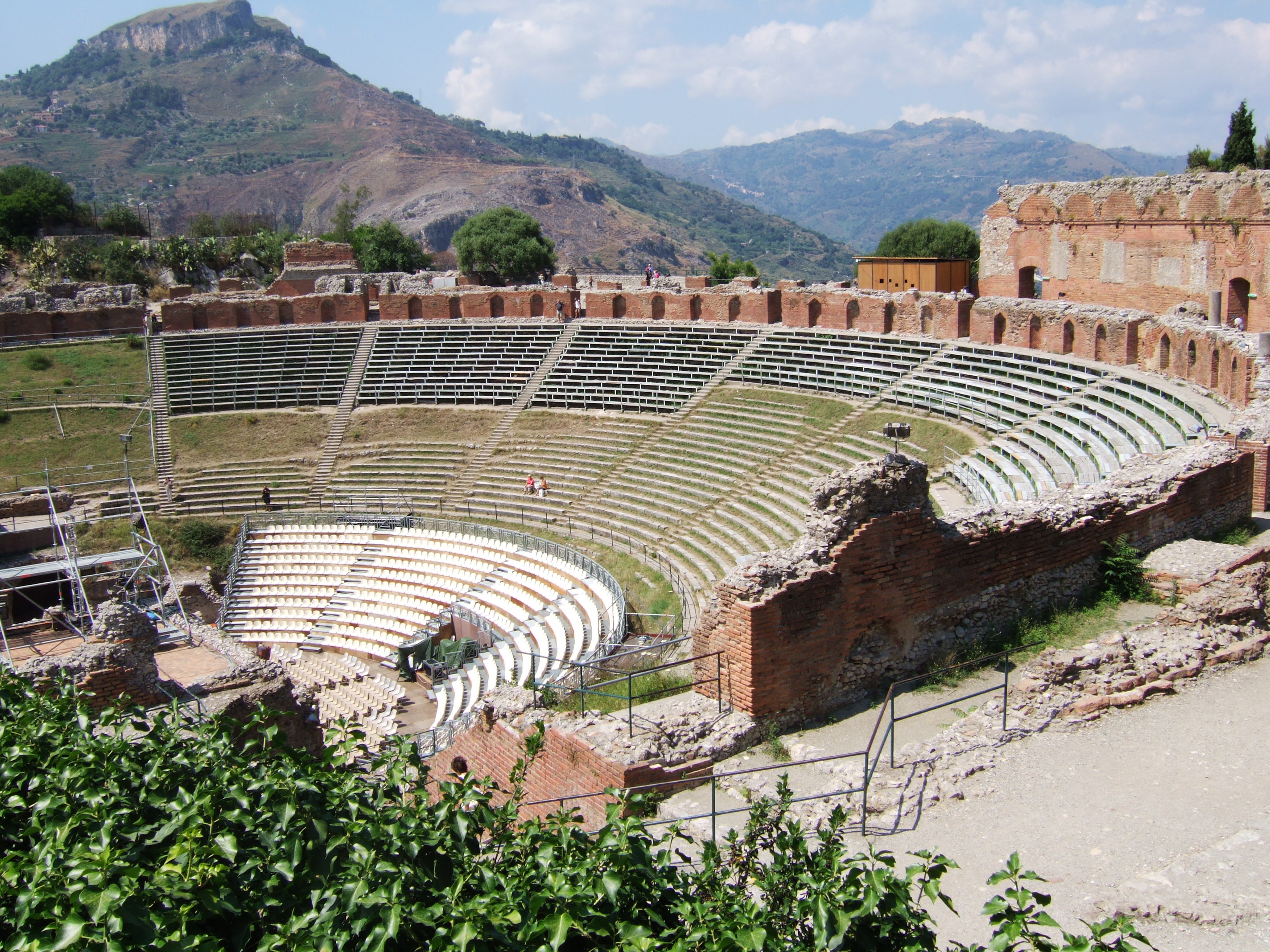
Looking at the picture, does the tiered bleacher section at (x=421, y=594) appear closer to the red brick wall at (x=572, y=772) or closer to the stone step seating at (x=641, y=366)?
the red brick wall at (x=572, y=772)

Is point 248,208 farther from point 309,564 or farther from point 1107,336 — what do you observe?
point 1107,336

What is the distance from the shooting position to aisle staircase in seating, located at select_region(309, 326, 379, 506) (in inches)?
1078

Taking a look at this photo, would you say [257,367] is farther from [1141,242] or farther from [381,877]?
[381,877]

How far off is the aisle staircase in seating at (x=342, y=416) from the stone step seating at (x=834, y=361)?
1178 centimetres

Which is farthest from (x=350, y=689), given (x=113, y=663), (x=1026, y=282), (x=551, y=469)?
(x=1026, y=282)

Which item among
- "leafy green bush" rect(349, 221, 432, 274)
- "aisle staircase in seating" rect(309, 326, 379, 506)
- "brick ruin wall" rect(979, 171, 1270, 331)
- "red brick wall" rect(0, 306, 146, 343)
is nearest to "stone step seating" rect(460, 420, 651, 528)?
"aisle staircase in seating" rect(309, 326, 379, 506)

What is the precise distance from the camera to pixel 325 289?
4016 centimetres

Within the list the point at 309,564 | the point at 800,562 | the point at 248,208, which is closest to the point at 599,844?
the point at 800,562

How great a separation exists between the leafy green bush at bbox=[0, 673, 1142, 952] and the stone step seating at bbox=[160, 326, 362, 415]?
88.8 feet

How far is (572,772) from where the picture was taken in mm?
8727

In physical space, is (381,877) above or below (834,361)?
below

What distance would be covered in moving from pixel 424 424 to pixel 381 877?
2585 centimetres

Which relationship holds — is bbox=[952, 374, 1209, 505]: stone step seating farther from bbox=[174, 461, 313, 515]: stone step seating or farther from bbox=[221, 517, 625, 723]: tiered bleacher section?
bbox=[174, 461, 313, 515]: stone step seating

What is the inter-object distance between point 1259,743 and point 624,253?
131m
